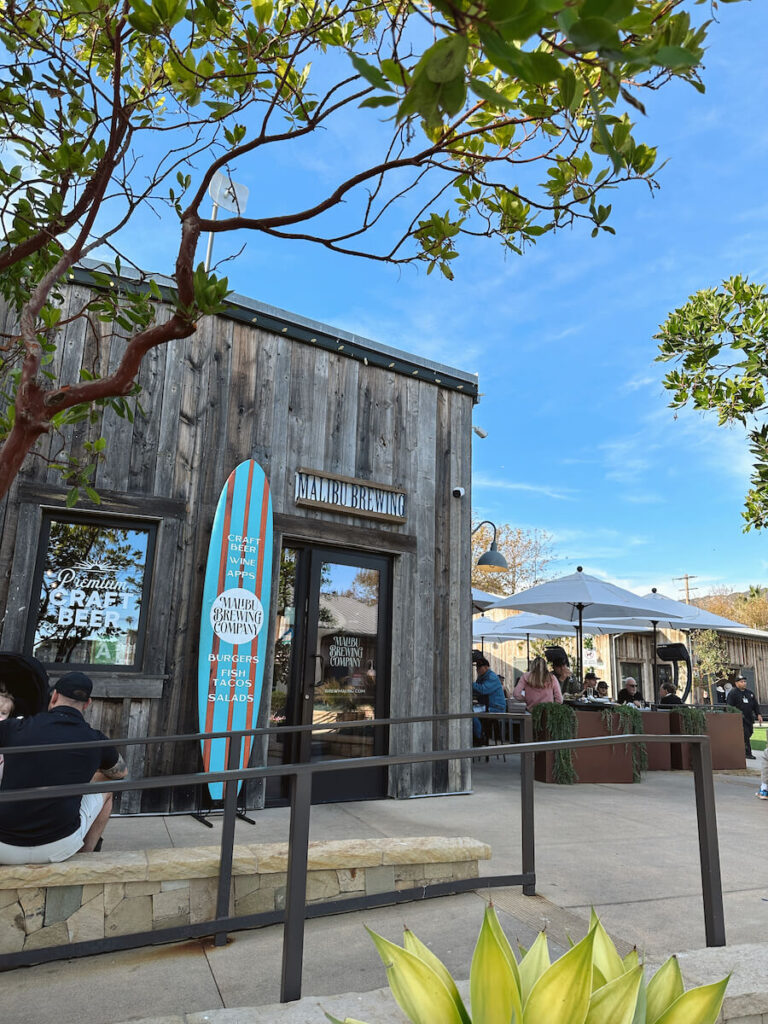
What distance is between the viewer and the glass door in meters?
5.61

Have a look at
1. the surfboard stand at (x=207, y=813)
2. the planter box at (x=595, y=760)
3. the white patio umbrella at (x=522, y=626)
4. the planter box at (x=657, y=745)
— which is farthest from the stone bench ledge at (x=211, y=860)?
the white patio umbrella at (x=522, y=626)

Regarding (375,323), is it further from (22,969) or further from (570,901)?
(22,969)

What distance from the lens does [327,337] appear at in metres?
6.18

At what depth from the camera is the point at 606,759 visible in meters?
6.97

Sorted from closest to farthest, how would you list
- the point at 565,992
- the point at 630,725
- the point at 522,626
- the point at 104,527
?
1. the point at 565,992
2. the point at 104,527
3. the point at 630,725
4. the point at 522,626

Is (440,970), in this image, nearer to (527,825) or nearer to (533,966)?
(533,966)

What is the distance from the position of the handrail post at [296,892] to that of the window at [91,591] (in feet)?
10.8

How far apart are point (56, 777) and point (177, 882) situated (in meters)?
0.72

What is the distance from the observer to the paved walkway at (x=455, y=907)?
240cm

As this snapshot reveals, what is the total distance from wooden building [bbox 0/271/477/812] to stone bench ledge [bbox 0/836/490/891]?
6.45ft

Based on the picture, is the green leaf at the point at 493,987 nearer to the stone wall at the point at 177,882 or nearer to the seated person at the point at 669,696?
the stone wall at the point at 177,882

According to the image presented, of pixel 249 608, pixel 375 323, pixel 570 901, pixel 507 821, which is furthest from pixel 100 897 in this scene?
pixel 375 323

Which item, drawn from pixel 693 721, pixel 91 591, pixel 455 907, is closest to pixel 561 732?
pixel 693 721

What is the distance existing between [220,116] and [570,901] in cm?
394
